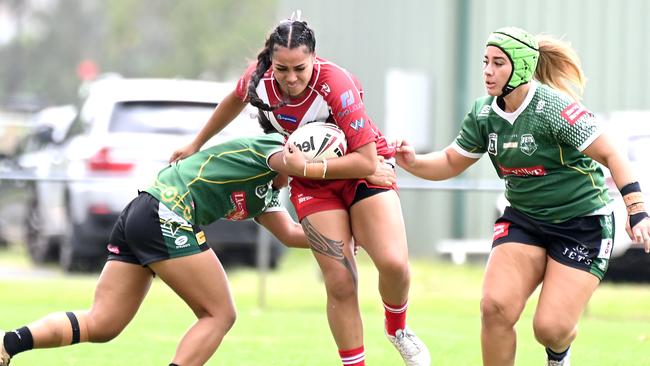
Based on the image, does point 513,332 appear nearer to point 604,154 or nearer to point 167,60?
point 604,154

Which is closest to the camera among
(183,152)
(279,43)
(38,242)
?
(279,43)

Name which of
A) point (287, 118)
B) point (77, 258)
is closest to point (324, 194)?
point (287, 118)

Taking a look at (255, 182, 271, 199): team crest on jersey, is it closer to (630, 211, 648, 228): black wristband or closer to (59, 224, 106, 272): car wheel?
(630, 211, 648, 228): black wristband

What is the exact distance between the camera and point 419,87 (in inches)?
655

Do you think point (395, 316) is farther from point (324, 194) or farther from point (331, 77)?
point (331, 77)

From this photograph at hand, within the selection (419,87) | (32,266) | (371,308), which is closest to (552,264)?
(371,308)

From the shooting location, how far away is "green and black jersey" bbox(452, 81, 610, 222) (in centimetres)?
611

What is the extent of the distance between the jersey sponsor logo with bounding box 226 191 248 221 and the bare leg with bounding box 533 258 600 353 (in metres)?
1.58

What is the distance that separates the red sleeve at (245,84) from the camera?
20.7ft

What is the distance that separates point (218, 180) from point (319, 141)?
1.79 feet

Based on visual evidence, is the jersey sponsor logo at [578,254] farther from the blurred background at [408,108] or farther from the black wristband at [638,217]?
the blurred background at [408,108]

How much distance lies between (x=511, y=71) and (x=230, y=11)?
89.8ft

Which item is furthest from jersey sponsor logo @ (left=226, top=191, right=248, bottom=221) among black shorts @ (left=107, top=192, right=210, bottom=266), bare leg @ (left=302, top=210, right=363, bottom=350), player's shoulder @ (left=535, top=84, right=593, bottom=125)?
player's shoulder @ (left=535, top=84, right=593, bottom=125)

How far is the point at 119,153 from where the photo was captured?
12039 millimetres
